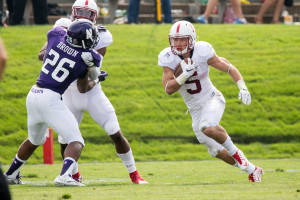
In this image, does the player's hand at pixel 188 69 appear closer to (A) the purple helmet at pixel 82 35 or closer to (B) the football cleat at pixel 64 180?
(A) the purple helmet at pixel 82 35

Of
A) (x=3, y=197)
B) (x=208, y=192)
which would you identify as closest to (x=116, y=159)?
(x=208, y=192)

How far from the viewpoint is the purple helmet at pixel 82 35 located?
22.4ft

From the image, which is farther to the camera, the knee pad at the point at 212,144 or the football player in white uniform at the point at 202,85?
the knee pad at the point at 212,144

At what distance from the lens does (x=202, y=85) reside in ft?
26.2

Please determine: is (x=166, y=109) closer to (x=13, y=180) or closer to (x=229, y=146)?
(x=229, y=146)

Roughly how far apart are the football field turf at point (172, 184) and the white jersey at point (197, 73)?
2.97ft

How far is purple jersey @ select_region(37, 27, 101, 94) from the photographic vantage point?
22.6 ft

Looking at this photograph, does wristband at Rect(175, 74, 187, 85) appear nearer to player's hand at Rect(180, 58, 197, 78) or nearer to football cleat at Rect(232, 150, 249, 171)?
player's hand at Rect(180, 58, 197, 78)

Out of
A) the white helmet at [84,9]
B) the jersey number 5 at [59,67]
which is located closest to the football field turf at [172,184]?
the jersey number 5 at [59,67]

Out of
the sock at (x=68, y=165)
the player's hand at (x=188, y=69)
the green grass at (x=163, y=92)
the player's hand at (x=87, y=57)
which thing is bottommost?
the green grass at (x=163, y=92)

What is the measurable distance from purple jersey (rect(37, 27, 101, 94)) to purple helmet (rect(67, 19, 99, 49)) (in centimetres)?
6

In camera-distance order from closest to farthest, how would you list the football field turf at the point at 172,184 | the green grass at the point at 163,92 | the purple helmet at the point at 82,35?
the football field turf at the point at 172,184 → the purple helmet at the point at 82,35 → the green grass at the point at 163,92

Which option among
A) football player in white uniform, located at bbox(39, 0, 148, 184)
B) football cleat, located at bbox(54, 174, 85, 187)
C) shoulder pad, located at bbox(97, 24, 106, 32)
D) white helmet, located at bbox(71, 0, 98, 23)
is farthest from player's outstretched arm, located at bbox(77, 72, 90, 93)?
football cleat, located at bbox(54, 174, 85, 187)

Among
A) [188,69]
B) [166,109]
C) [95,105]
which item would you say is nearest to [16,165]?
[95,105]
